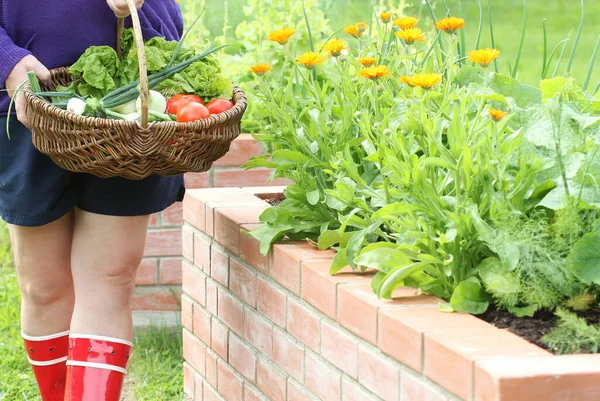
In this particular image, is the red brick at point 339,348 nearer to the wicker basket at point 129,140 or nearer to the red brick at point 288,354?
the red brick at point 288,354

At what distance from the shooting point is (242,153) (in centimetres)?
355

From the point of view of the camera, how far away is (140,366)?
10.5 ft

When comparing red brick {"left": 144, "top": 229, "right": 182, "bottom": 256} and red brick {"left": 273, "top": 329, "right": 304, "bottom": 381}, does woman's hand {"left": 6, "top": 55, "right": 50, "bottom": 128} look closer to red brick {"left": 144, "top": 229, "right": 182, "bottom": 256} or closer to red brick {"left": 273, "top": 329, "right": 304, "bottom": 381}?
red brick {"left": 273, "top": 329, "right": 304, "bottom": 381}

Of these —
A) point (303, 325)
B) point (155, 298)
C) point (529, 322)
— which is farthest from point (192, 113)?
point (155, 298)

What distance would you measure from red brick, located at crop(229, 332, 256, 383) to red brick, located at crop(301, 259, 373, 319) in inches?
15.7

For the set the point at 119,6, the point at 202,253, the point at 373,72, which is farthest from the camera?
the point at 202,253

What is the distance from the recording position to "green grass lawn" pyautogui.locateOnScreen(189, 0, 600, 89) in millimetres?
5848

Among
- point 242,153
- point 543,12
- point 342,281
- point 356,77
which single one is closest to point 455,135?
point 342,281

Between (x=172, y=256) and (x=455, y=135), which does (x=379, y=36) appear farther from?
(x=172, y=256)

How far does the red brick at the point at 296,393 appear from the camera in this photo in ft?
6.49

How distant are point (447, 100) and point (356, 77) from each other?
1.55 ft

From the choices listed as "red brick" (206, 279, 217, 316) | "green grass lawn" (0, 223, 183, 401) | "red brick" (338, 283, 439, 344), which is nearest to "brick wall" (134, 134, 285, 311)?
"green grass lawn" (0, 223, 183, 401)

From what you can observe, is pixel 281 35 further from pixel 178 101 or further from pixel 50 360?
pixel 50 360

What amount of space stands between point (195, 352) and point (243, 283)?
523 millimetres
